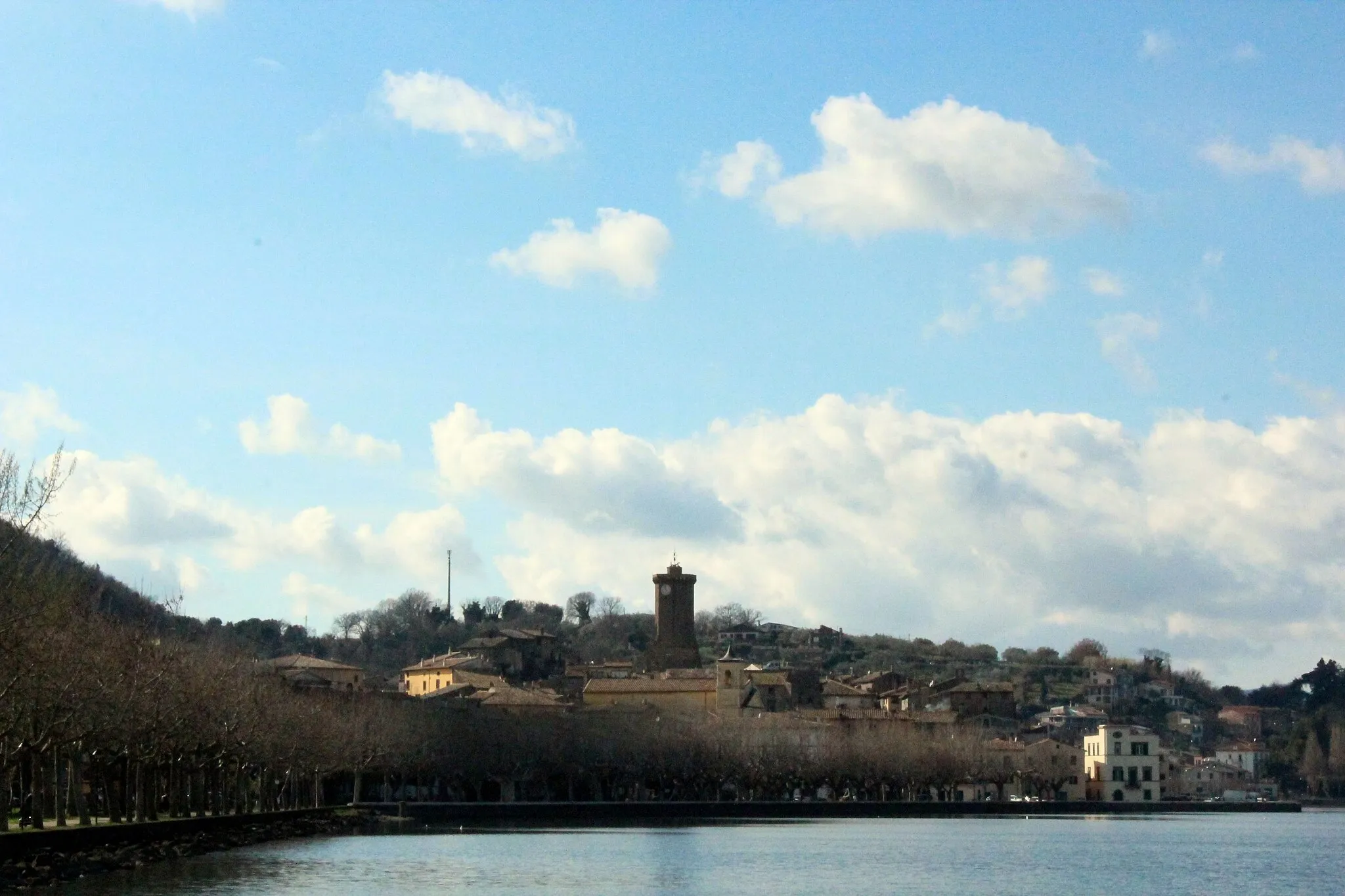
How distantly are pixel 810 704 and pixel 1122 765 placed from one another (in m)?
25.6

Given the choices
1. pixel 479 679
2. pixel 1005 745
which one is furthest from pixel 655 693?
pixel 1005 745

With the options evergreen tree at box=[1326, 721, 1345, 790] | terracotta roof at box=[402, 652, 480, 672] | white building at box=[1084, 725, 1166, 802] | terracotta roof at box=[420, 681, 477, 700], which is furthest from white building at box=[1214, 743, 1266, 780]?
terracotta roof at box=[420, 681, 477, 700]

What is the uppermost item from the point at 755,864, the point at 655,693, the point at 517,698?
the point at 655,693

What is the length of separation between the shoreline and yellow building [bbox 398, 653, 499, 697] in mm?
41992

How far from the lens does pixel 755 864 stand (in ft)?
214

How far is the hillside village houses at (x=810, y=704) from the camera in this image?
131750mm

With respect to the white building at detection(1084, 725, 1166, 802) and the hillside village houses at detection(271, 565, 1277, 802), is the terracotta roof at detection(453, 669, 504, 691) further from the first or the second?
the white building at detection(1084, 725, 1166, 802)

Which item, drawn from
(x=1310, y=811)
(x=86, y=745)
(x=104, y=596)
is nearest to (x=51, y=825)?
(x=86, y=745)

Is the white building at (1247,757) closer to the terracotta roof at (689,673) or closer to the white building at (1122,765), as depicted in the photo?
the white building at (1122,765)

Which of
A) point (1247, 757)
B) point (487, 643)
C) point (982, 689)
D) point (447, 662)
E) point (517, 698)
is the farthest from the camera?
point (1247, 757)

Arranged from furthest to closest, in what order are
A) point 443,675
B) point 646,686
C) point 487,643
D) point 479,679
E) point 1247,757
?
point 1247,757 → point 487,643 → point 443,675 → point 479,679 → point 646,686

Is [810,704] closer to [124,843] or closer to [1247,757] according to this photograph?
[1247,757]

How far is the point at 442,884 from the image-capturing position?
52719 mm

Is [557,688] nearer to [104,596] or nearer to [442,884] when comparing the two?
[104,596]
